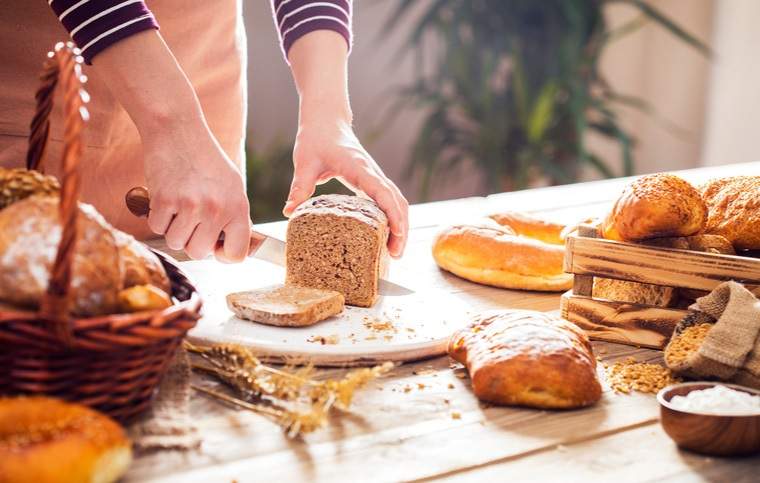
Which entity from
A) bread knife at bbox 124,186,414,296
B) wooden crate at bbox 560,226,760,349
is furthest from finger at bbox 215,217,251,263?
wooden crate at bbox 560,226,760,349

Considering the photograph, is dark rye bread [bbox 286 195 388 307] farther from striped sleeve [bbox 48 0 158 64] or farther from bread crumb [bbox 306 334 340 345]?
striped sleeve [bbox 48 0 158 64]

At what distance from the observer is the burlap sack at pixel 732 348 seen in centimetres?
135

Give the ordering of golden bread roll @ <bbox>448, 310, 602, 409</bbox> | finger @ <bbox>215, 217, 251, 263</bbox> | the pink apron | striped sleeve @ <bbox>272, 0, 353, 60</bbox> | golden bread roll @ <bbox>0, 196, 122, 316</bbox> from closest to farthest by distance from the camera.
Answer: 1. golden bread roll @ <bbox>0, 196, 122, 316</bbox>
2. golden bread roll @ <bbox>448, 310, 602, 409</bbox>
3. finger @ <bbox>215, 217, 251, 263</bbox>
4. the pink apron
5. striped sleeve @ <bbox>272, 0, 353, 60</bbox>

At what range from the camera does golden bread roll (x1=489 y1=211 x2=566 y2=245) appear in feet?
6.95

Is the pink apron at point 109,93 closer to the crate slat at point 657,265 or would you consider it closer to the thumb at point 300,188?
the thumb at point 300,188

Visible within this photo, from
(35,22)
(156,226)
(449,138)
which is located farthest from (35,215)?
(449,138)

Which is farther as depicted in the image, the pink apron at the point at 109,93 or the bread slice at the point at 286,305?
the pink apron at the point at 109,93

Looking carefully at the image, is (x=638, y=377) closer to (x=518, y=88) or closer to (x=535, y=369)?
(x=535, y=369)

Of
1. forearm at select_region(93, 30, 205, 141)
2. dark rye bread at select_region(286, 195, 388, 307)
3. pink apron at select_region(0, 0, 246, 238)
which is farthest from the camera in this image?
pink apron at select_region(0, 0, 246, 238)

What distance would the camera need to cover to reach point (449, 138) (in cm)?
495

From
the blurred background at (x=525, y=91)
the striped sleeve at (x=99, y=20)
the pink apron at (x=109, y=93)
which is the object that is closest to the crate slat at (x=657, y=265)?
the striped sleeve at (x=99, y=20)

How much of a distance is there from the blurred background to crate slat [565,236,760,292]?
303 centimetres

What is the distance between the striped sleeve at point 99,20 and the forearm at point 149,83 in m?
0.01

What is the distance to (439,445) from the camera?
1.20 m
